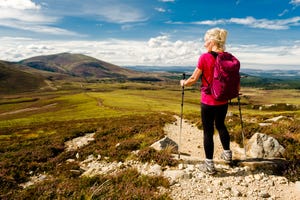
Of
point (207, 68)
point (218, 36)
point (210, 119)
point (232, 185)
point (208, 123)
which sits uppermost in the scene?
point (218, 36)

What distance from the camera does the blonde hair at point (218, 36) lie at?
8516 mm

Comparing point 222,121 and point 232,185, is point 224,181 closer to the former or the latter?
point 232,185

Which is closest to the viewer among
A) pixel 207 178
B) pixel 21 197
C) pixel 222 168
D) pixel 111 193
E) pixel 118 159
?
pixel 111 193

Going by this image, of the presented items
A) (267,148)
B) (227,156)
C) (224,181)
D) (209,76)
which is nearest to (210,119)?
(209,76)

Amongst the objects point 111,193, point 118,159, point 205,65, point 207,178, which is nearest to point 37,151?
point 118,159

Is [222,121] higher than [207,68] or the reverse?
the reverse

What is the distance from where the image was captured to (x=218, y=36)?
8.52 m

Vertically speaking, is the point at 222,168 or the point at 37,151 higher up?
the point at 222,168

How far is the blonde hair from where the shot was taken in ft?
27.9

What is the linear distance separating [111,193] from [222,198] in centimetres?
358

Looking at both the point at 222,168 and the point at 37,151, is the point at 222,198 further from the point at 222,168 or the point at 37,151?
the point at 37,151

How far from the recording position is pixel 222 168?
392 inches

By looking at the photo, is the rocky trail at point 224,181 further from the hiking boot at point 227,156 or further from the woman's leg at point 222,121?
the woman's leg at point 222,121

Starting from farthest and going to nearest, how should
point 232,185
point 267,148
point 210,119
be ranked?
1. point 267,148
2. point 210,119
3. point 232,185
